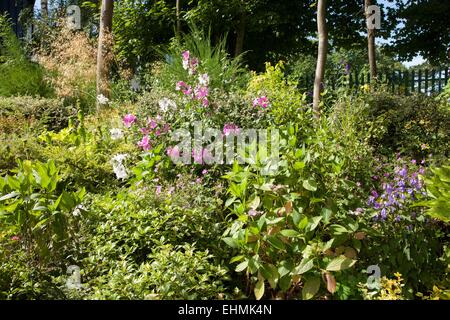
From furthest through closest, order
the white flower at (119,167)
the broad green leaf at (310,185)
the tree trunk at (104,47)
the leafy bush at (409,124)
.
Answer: the tree trunk at (104,47) < the leafy bush at (409,124) < the white flower at (119,167) < the broad green leaf at (310,185)

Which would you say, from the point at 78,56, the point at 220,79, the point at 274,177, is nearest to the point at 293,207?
the point at 274,177

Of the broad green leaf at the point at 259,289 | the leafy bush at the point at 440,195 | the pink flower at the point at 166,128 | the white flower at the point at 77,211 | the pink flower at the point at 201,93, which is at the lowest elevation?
the broad green leaf at the point at 259,289

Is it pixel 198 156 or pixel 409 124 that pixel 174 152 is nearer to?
pixel 198 156

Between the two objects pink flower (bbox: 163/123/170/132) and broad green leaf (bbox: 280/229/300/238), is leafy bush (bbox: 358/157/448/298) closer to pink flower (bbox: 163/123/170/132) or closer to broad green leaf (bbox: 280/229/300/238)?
broad green leaf (bbox: 280/229/300/238)

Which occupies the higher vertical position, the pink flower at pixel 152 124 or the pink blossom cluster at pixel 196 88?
the pink blossom cluster at pixel 196 88

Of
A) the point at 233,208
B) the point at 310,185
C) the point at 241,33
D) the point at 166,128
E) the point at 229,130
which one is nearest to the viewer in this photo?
the point at 310,185

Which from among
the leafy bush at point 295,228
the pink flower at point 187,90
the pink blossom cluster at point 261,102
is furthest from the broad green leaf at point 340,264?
the pink flower at point 187,90

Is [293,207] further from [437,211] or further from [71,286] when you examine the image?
[71,286]

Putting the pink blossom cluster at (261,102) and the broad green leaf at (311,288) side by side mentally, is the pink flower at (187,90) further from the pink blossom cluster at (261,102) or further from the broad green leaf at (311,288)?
→ the broad green leaf at (311,288)

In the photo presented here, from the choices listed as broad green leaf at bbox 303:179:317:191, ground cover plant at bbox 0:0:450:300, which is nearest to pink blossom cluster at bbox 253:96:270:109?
ground cover plant at bbox 0:0:450:300

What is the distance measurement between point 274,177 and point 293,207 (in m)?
0.22

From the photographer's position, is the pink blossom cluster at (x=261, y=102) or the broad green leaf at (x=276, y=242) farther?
the pink blossom cluster at (x=261, y=102)
